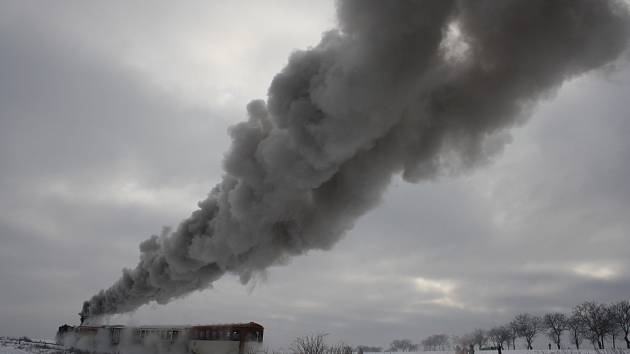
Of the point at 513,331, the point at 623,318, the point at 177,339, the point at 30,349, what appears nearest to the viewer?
the point at 177,339

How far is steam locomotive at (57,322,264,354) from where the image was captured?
29.9 meters

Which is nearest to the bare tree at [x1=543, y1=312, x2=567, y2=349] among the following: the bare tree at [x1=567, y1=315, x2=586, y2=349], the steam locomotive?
the bare tree at [x1=567, y1=315, x2=586, y2=349]

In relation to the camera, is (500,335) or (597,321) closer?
(597,321)

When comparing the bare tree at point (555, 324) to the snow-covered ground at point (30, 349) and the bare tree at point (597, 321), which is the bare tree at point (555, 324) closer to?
the bare tree at point (597, 321)

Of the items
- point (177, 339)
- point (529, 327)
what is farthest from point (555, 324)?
point (177, 339)

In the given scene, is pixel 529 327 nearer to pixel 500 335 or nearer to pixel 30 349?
pixel 500 335

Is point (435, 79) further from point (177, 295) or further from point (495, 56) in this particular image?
point (177, 295)

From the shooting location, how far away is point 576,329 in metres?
71.1

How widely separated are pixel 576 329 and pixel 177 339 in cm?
6914

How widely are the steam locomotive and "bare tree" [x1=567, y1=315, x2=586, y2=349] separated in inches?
2491

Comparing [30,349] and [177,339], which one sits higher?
[177,339]

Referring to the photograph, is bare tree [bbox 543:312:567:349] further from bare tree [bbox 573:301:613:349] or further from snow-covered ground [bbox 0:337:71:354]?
snow-covered ground [bbox 0:337:71:354]

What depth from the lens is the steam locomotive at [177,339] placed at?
29.9 m

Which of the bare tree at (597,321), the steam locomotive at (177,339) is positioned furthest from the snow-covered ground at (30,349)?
the bare tree at (597,321)
